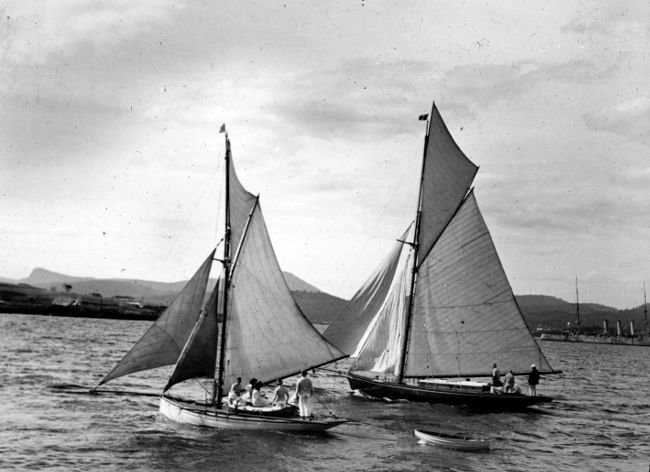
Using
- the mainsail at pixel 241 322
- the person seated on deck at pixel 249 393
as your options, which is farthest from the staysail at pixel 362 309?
the person seated on deck at pixel 249 393

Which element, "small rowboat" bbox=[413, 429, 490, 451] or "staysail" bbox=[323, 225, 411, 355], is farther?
"staysail" bbox=[323, 225, 411, 355]

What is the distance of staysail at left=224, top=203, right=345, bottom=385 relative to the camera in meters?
33.5

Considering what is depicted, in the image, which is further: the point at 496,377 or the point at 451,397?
the point at 496,377

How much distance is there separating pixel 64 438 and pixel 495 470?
60.1 feet

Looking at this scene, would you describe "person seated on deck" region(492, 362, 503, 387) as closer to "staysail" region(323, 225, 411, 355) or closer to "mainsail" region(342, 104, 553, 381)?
"mainsail" region(342, 104, 553, 381)

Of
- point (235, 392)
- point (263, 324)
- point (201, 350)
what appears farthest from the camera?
point (263, 324)

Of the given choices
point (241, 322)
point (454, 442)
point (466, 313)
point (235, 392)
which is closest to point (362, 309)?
point (466, 313)

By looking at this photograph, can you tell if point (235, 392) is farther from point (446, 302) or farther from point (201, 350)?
point (446, 302)

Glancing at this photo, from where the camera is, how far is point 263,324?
33.8 metres

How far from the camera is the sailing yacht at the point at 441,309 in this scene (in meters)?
44.2

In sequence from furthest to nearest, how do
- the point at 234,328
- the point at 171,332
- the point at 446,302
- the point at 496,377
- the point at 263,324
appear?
the point at 446,302, the point at 496,377, the point at 263,324, the point at 234,328, the point at 171,332

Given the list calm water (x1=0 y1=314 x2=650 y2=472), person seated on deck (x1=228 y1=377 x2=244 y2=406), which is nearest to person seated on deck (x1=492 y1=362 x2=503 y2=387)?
calm water (x1=0 y1=314 x2=650 y2=472)

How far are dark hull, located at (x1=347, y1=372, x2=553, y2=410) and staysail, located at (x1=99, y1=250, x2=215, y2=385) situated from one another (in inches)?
628

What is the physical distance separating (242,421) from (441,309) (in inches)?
727
